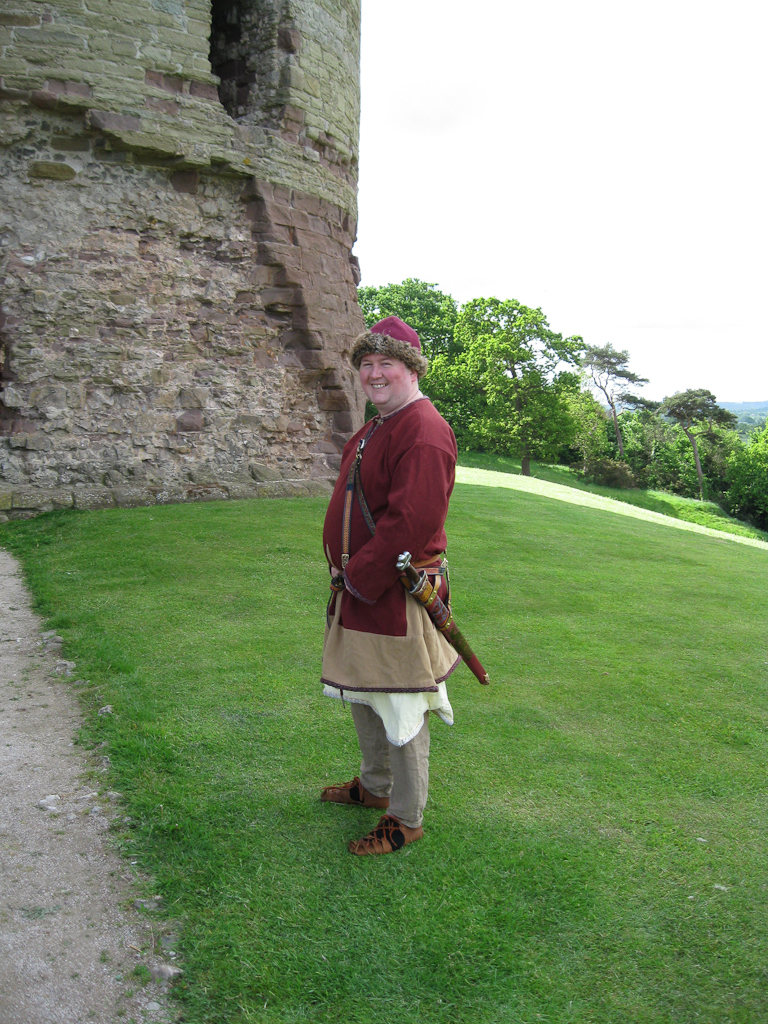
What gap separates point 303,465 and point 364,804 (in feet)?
29.1

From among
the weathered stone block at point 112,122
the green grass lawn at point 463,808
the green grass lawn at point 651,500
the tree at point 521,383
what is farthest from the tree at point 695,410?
the green grass lawn at point 463,808

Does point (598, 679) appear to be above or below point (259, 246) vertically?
below

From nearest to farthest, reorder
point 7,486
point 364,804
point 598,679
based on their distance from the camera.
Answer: point 364,804
point 598,679
point 7,486

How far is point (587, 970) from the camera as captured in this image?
8.53 feet

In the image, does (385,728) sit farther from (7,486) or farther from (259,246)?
(259,246)

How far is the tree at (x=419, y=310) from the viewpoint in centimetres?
4353

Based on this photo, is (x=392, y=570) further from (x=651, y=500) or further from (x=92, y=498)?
(x=651, y=500)

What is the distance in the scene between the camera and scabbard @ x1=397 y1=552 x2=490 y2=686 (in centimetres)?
310

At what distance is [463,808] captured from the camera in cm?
359

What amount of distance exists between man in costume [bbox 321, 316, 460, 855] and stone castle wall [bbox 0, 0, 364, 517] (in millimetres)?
7771

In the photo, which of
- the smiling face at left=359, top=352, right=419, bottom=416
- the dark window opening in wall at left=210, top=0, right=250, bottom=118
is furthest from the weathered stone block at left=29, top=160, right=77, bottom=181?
the smiling face at left=359, top=352, right=419, bottom=416

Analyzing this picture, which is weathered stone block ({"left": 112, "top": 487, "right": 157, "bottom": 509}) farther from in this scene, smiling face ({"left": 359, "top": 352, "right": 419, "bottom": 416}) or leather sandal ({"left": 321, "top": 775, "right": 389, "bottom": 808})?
smiling face ({"left": 359, "top": 352, "right": 419, "bottom": 416})

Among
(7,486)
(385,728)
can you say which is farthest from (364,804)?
(7,486)

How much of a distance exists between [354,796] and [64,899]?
125 cm
